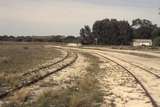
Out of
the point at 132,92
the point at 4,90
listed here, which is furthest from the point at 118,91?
the point at 4,90

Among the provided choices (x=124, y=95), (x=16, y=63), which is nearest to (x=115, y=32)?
(x=16, y=63)

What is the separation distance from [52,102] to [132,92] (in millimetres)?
3596

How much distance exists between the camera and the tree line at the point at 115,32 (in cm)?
15850

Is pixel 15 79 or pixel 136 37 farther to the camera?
pixel 136 37

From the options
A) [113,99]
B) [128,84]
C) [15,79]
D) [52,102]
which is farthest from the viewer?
[15,79]

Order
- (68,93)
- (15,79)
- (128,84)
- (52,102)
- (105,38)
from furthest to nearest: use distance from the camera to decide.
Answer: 1. (105,38)
2. (15,79)
3. (128,84)
4. (68,93)
5. (52,102)

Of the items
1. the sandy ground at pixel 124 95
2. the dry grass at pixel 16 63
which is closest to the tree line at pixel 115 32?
the dry grass at pixel 16 63

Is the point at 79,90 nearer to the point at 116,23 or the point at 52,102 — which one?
the point at 52,102

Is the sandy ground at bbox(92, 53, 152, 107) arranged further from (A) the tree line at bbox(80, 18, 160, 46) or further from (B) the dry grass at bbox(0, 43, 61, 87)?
(A) the tree line at bbox(80, 18, 160, 46)

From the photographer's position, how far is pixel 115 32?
159 m

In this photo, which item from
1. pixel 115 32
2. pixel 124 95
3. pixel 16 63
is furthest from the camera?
pixel 115 32

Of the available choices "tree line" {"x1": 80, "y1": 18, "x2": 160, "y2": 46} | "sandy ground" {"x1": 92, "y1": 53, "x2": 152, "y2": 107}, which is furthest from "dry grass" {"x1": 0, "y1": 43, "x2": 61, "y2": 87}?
"tree line" {"x1": 80, "y1": 18, "x2": 160, "y2": 46}

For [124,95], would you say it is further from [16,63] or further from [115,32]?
[115,32]

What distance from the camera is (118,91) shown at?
1490cm
